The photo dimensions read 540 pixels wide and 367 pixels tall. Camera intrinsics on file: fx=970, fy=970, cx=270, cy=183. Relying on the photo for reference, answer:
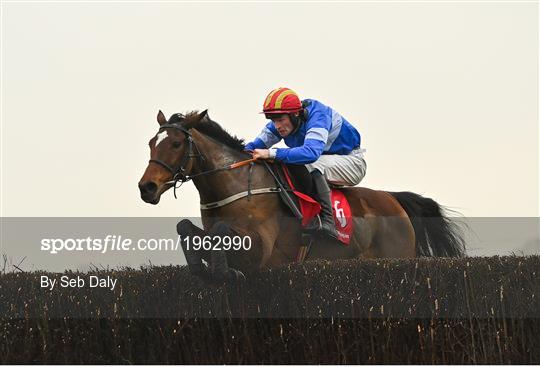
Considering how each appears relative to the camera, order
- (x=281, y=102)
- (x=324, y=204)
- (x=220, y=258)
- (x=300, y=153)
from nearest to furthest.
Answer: (x=220, y=258) < (x=300, y=153) < (x=281, y=102) < (x=324, y=204)

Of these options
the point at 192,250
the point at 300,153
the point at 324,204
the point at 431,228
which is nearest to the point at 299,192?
the point at 324,204

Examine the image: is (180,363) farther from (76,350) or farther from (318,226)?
(318,226)

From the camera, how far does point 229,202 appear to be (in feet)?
28.4

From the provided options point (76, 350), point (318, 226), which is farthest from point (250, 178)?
point (76, 350)

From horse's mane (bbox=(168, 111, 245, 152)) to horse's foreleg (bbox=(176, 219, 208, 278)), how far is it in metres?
0.94

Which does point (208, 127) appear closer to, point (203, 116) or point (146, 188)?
point (203, 116)

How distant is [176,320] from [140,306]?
0.37 meters

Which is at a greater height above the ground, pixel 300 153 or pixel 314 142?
pixel 314 142

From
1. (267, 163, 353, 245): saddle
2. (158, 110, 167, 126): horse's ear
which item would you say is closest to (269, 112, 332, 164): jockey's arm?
(267, 163, 353, 245): saddle

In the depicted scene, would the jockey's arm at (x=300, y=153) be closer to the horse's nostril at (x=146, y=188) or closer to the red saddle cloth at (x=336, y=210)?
the red saddle cloth at (x=336, y=210)

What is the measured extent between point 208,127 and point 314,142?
3.25ft

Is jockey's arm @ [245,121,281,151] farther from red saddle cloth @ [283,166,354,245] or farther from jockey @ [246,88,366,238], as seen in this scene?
red saddle cloth @ [283,166,354,245]

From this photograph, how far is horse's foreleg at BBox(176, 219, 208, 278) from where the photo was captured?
8.12 meters

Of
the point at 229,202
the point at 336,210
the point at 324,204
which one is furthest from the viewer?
the point at 336,210
